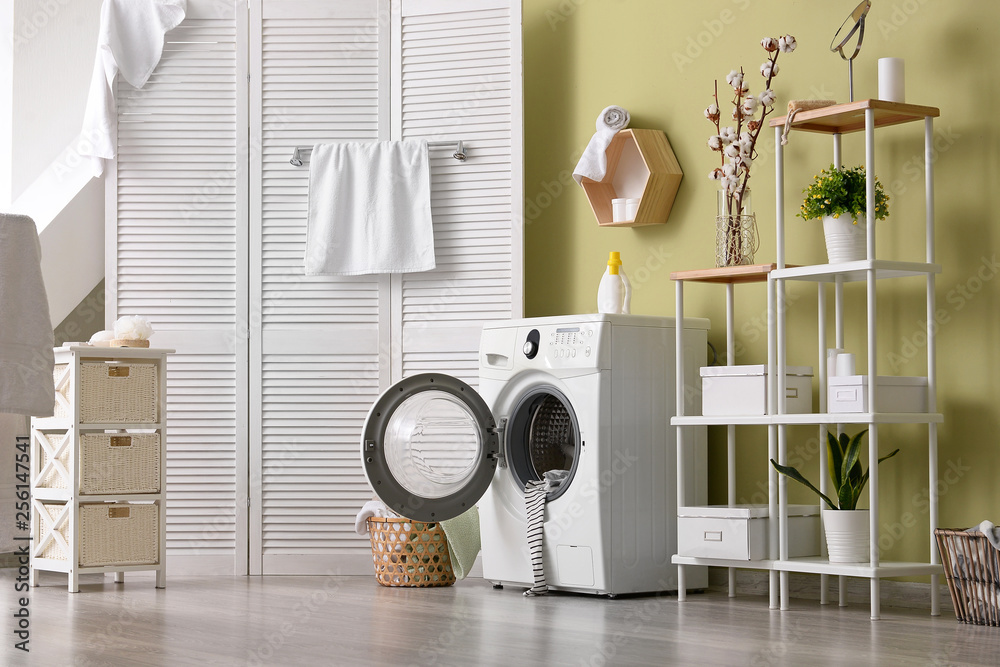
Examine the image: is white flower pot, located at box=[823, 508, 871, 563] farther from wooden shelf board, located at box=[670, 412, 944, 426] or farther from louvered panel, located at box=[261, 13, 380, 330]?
louvered panel, located at box=[261, 13, 380, 330]

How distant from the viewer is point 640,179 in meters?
3.99

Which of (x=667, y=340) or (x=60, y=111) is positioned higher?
(x=60, y=111)

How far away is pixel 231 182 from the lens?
168 inches

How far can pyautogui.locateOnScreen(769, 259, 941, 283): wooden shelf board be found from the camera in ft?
9.86

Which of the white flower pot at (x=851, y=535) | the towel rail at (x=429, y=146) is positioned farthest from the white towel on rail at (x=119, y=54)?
the white flower pot at (x=851, y=535)

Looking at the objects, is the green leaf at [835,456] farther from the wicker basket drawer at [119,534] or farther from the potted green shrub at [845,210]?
the wicker basket drawer at [119,534]

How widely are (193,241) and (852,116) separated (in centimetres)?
231

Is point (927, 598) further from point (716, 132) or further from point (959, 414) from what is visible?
point (716, 132)

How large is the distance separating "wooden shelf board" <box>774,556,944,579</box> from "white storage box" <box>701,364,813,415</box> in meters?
0.41

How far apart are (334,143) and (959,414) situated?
2.26 m

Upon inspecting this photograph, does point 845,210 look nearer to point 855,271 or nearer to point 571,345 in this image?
point 855,271

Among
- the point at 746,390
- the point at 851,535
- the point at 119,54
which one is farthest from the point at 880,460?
the point at 119,54

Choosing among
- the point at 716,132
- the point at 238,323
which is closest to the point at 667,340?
the point at 716,132

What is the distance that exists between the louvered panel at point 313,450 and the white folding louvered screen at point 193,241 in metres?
0.11
